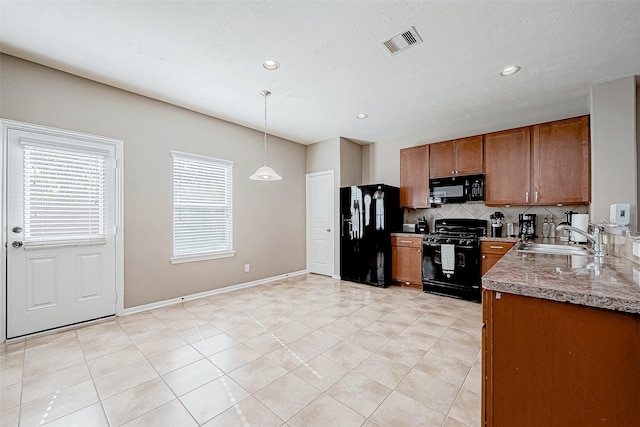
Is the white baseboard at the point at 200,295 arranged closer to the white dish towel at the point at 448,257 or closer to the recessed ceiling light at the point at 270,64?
the white dish towel at the point at 448,257

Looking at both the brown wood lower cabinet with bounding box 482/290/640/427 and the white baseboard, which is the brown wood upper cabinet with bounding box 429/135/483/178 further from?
the brown wood lower cabinet with bounding box 482/290/640/427

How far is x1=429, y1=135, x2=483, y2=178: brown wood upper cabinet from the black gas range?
80 cm

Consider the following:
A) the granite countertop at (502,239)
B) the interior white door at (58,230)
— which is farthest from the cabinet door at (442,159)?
the interior white door at (58,230)

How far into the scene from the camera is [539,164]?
139 inches

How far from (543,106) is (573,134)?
67cm

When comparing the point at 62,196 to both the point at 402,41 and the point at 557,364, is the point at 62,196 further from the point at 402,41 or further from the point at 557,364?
the point at 557,364

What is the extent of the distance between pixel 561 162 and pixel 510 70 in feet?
4.90

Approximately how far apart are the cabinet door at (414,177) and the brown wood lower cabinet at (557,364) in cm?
357

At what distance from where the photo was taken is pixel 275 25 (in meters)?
2.16

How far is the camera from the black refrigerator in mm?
4578

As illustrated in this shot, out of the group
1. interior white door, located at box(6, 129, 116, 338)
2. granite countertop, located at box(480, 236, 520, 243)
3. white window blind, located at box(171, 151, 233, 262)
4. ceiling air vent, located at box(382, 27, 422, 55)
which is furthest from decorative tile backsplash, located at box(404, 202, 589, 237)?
interior white door, located at box(6, 129, 116, 338)

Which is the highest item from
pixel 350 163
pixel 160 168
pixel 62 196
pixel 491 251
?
pixel 350 163

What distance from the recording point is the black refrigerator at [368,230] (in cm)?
458

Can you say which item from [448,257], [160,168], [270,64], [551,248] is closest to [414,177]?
[448,257]
